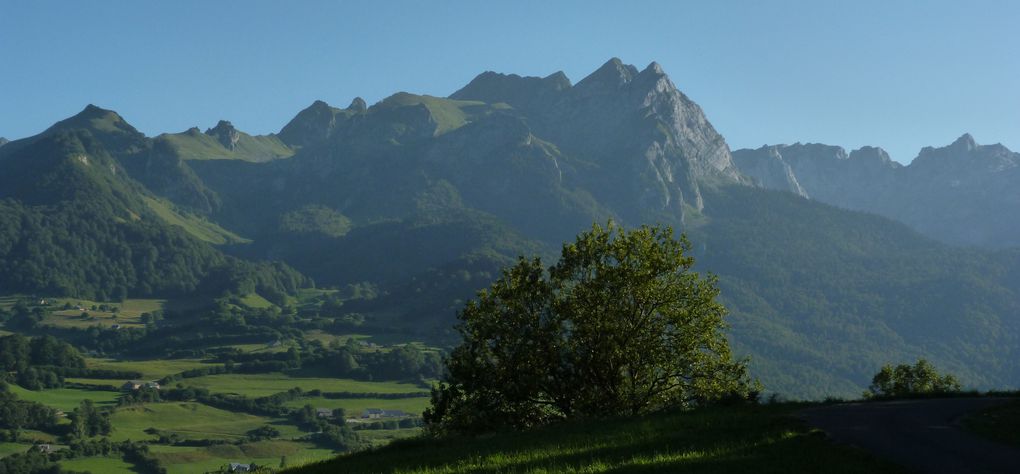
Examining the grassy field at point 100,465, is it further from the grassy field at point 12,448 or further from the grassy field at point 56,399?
the grassy field at point 56,399

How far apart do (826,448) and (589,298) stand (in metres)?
21.5

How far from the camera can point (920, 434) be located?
27.8 m

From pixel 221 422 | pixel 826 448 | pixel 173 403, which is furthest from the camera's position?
pixel 173 403

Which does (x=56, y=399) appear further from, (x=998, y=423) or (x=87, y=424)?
(x=998, y=423)

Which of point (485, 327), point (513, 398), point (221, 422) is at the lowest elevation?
point (221, 422)

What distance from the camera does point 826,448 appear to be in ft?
83.2

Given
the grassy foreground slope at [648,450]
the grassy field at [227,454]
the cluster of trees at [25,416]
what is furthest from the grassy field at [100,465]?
the grassy foreground slope at [648,450]

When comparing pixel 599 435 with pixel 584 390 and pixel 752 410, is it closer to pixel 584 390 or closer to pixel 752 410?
pixel 752 410

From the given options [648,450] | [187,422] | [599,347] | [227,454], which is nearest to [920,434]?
[648,450]

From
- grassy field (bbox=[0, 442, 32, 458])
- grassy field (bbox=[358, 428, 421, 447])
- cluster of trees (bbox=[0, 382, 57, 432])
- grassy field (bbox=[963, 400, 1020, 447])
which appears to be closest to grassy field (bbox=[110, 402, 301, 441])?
cluster of trees (bbox=[0, 382, 57, 432])

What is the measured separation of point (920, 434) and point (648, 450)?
29.1ft

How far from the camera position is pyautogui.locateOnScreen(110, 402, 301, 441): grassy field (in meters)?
170

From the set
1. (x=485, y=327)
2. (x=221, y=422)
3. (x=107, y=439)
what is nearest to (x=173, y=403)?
(x=221, y=422)

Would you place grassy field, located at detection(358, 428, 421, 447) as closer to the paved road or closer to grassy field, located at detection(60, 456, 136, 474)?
grassy field, located at detection(60, 456, 136, 474)
